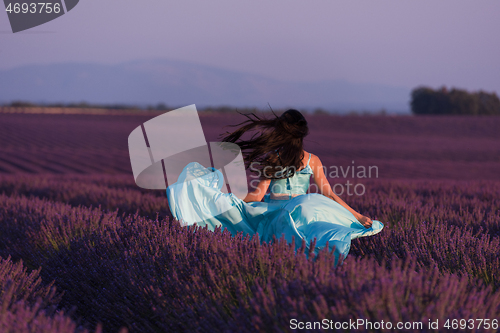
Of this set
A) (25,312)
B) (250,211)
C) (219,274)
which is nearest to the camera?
(25,312)

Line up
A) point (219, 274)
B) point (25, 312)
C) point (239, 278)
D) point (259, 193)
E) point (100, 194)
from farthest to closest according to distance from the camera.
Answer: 1. point (100, 194)
2. point (259, 193)
3. point (219, 274)
4. point (239, 278)
5. point (25, 312)

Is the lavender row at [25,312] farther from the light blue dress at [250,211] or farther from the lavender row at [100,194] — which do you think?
the lavender row at [100,194]

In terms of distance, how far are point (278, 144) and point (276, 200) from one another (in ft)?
1.54

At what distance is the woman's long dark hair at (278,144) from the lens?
3.15 meters

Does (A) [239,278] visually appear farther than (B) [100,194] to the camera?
No

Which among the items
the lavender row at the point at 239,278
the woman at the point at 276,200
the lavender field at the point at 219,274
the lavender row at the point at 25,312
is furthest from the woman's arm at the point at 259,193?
the lavender row at the point at 25,312

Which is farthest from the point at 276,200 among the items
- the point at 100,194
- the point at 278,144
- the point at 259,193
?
the point at 100,194

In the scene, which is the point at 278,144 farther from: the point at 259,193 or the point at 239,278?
the point at 239,278

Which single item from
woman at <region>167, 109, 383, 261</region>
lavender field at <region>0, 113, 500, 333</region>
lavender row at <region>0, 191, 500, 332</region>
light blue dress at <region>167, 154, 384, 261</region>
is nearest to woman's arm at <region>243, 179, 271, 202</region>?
woman at <region>167, 109, 383, 261</region>

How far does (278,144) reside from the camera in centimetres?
318

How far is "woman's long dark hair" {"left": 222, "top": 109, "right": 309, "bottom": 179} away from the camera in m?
3.15

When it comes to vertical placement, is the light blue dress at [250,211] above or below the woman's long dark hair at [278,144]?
below

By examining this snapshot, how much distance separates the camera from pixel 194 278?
1970 millimetres

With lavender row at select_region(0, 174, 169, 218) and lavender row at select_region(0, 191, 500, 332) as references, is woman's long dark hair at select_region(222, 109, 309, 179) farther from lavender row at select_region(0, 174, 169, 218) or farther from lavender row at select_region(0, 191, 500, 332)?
lavender row at select_region(0, 174, 169, 218)
